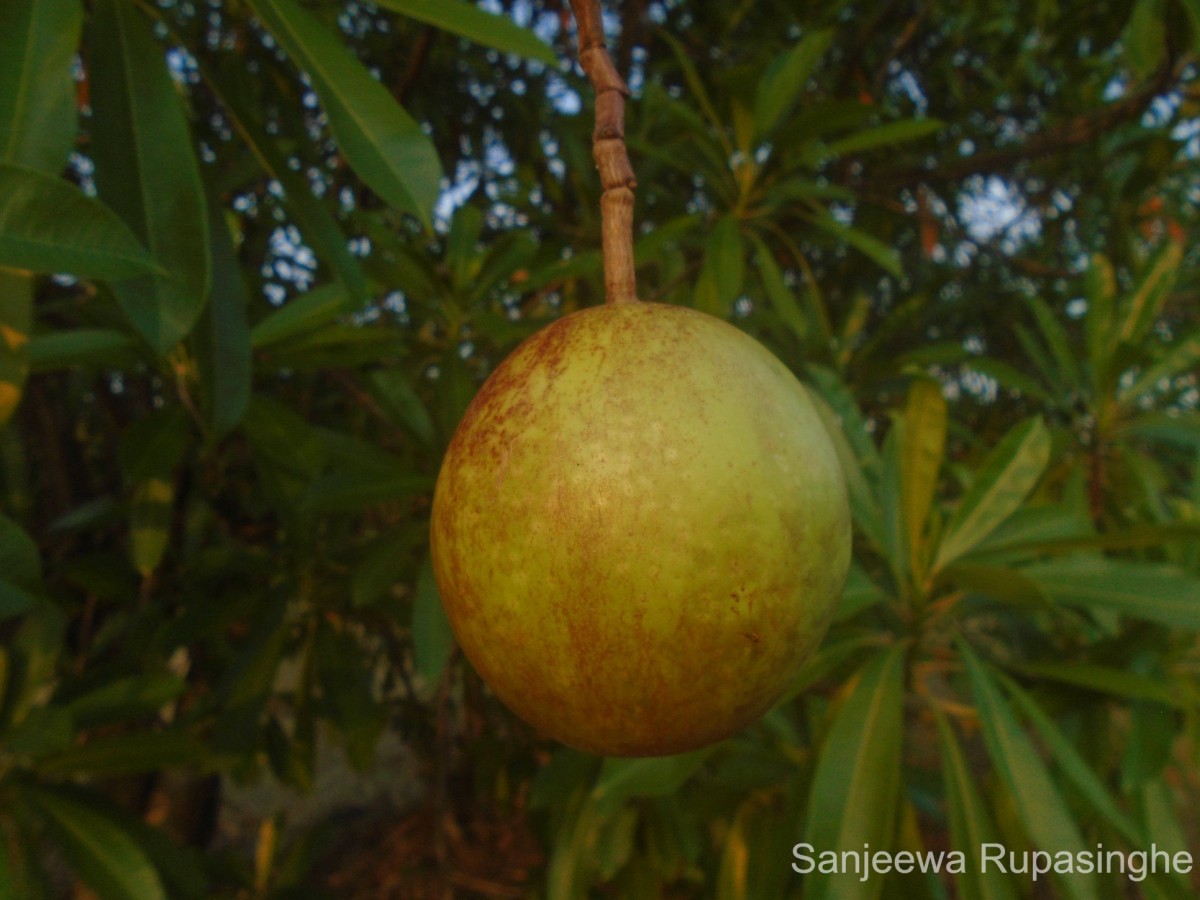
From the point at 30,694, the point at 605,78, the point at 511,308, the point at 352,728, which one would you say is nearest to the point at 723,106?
the point at 511,308

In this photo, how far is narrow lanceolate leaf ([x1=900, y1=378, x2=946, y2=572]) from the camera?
1229mm

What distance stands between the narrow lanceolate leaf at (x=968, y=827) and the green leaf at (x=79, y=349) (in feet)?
4.13

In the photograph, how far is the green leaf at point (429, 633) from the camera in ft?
3.55

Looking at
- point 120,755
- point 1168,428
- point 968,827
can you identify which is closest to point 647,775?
point 968,827

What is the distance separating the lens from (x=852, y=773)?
99 cm

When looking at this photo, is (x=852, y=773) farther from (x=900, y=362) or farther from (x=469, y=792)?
(x=469, y=792)

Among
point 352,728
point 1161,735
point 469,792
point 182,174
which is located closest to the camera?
point 182,174

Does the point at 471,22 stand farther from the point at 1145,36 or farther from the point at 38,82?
the point at 1145,36

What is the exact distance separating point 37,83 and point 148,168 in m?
0.11

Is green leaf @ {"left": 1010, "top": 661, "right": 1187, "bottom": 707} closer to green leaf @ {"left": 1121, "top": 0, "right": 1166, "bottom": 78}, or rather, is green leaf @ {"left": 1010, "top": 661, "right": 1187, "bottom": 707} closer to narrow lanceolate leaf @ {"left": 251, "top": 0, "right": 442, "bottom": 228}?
green leaf @ {"left": 1121, "top": 0, "right": 1166, "bottom": 78}

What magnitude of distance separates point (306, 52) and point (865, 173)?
246cm

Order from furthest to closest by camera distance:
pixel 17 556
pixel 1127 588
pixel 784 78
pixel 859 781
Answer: pixel 784 78 → pixel 1127 588 → pixel 859 781 → pixel 17 556

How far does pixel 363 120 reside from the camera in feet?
1.99

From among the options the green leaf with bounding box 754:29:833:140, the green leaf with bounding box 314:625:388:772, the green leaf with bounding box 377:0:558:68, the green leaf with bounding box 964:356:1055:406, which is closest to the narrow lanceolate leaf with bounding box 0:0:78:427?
the green leaf with bounding box 377:0:558:68
